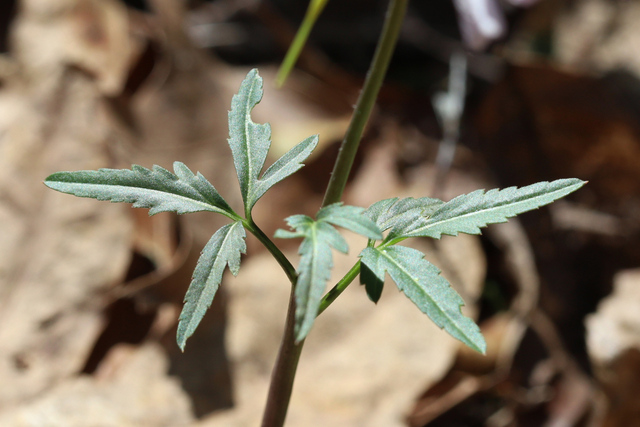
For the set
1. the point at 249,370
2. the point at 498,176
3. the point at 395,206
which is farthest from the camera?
Result: the point at 498,176

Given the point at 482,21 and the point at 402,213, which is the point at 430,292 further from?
the point at 482,21

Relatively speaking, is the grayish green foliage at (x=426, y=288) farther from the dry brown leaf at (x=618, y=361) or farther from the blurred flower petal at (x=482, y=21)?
the blurred flower petal at (x=482, y=21)

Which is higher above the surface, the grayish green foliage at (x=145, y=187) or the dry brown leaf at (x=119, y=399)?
the grayish green foliage at (x=145, y=187)

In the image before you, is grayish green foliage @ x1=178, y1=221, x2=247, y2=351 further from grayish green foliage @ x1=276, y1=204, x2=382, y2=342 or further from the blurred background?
the blurred background

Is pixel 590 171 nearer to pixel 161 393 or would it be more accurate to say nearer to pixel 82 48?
pixel 161 393

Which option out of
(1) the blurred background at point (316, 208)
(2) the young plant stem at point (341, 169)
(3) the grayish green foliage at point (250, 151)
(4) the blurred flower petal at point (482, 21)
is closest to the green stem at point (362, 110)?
(2) the young plant stem at point (341, 169)

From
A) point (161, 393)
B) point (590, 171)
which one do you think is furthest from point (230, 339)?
point (590, 171)

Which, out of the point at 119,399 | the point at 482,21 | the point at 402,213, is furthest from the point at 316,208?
the point at 402,213
